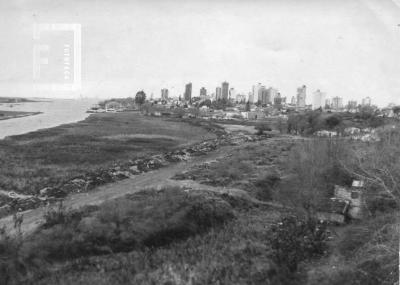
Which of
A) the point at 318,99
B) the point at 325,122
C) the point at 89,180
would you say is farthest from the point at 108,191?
the point at 318,99

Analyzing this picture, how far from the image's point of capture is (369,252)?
5066 mm

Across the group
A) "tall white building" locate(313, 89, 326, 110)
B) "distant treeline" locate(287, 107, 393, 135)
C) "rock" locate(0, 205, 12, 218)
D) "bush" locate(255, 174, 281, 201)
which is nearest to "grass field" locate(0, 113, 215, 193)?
"rock" locate(0, 205, 12, 218)

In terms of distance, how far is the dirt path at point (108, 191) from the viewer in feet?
22.1

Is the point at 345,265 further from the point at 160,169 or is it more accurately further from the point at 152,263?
the point at 160,169

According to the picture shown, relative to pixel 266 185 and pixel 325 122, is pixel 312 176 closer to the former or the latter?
pixel 266 185

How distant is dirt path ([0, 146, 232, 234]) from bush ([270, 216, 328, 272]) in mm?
4033

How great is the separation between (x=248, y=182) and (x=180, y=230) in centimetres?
424

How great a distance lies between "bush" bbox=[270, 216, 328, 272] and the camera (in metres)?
5.34

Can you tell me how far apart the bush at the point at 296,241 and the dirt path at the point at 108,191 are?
159 inches

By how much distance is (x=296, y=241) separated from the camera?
5723 mm

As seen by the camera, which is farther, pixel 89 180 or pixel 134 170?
pixel 134 170

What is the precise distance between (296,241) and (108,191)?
5133 mm

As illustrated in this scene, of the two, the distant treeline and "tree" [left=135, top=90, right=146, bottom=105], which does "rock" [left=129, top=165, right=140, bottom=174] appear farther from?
"tree" [left=135, top=90, right=146, bottom=105]

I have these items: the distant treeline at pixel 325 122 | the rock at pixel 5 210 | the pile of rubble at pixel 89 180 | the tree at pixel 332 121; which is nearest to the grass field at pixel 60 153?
the pile of rubble at pixel 89 180
